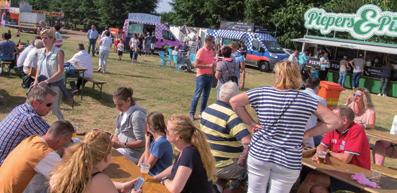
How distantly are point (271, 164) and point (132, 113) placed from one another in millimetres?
1870

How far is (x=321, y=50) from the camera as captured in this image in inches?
906

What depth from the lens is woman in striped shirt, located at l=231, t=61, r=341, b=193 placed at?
356 cm

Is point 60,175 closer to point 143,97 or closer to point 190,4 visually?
point 143,97

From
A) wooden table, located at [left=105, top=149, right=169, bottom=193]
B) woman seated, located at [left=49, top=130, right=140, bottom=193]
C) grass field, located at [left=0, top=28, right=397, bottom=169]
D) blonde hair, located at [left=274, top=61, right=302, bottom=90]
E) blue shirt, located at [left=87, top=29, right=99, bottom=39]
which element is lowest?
grass field, located at [left=0, top=28, right=397, bottom=169]

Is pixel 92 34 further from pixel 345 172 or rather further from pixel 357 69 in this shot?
pixel 345 172

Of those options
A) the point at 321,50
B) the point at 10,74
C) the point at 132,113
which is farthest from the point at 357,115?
the point at 321,50

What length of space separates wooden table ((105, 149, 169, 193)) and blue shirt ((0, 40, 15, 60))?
925 cm

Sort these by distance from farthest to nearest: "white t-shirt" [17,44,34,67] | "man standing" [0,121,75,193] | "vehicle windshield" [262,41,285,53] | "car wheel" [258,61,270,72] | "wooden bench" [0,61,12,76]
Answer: "vehicle windshield" [262,41,285,53], "car wheel" [258,61,270,72], "wooden bench" [0,61,12,76], "white t-shirt" [17,44,34,67], "man standing" [0,121,75,193]

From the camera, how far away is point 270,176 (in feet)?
12.2

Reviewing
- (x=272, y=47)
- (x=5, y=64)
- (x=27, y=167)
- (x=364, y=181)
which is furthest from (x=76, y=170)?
(x=272, y=47)

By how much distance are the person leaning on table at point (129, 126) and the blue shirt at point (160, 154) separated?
0.61 m

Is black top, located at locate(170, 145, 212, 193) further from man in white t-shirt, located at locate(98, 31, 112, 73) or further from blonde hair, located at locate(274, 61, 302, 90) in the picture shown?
man in white t-shirt, located at locate(98, 31, 112, 73)

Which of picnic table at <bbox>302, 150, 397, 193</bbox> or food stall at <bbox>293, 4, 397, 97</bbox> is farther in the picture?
food stall at <bbox>293, 4, 397, 97</bbox>

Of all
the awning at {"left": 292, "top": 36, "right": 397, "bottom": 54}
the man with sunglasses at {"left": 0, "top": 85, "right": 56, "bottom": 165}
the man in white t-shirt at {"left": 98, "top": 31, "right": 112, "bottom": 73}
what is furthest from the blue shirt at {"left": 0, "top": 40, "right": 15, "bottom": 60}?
the awning at {"left": 292, "top": 36, "right": 397, "bottom": 54}
